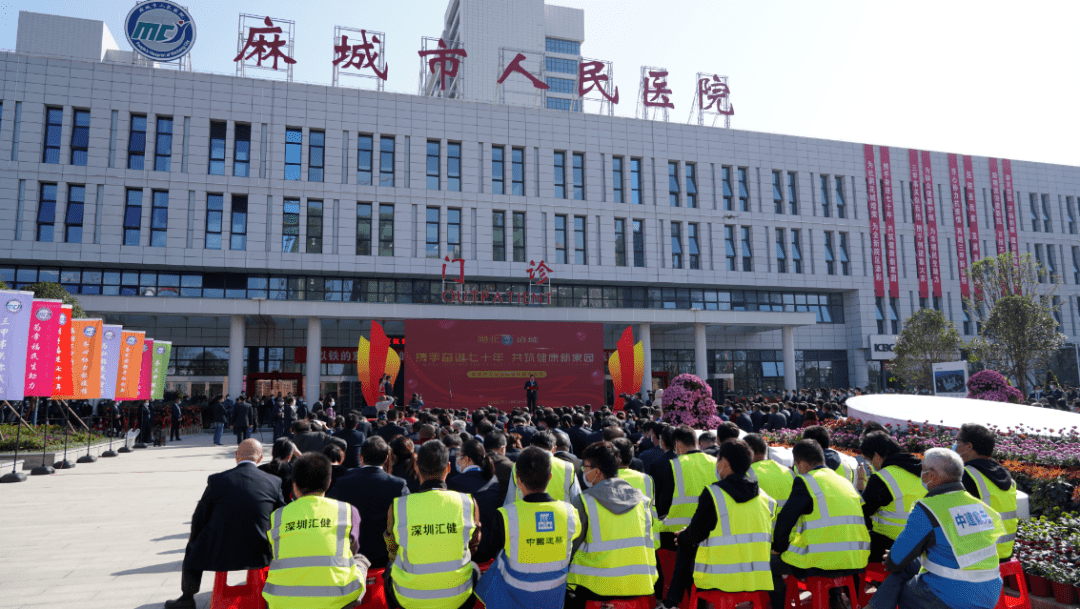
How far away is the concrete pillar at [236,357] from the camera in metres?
25.9

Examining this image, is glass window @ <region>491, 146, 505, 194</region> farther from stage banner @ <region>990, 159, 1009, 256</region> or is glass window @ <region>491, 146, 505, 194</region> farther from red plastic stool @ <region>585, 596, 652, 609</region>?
stage banner @ <region>990, 159, 1009, 256</region>

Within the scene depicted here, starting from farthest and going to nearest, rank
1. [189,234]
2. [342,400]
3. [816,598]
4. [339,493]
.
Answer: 1. [342,400]
2. [189,234]
3. [339,493]
4. [816,598]

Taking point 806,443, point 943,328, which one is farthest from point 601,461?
point 943,328

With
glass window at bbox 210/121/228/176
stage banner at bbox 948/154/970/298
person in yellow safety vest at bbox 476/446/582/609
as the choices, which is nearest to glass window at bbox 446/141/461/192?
glass window at bbox 210/121/228/176

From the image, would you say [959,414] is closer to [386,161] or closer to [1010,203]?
[386,161]

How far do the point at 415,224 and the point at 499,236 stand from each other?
4.23 meters

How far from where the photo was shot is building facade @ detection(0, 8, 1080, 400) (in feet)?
88.0

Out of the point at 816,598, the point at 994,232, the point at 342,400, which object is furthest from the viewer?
the point at 994,232

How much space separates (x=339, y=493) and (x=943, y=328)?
3128 cm

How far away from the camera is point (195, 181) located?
27.8 m

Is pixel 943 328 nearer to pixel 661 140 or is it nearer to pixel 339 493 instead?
pixel 661 140

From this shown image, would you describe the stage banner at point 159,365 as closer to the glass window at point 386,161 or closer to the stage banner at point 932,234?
the glass window at point 386,161

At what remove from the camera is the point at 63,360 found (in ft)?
44.7

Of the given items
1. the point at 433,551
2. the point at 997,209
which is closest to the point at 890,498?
the point at 433,551
